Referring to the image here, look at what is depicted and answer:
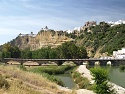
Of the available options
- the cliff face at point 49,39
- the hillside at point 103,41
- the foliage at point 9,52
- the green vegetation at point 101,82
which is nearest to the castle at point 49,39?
the cliff face at point 49,39

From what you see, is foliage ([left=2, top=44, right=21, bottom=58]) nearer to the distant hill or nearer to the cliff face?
the distant hill

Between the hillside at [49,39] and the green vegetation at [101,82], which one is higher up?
the hillside at [49,39]

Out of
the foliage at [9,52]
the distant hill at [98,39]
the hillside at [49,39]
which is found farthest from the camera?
the hillside at [49,39]

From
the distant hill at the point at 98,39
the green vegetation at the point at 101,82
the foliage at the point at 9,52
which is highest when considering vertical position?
the distant hill at the point at 98,39

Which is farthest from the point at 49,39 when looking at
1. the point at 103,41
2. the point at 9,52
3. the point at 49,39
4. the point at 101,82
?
the point at 101,82

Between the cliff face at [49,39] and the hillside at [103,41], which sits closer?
the hillside at [103,41]

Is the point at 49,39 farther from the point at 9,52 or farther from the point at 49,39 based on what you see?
the point at 9,52

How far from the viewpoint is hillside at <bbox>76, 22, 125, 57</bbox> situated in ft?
368

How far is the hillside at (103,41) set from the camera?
112 metres

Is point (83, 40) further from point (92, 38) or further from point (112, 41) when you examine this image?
point (112, 41)

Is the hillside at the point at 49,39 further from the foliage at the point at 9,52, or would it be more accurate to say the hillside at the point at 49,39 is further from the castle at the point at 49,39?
the foliage at the point at 9,52

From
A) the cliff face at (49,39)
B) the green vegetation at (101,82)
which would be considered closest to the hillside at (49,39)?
the cliff face at (49,39)

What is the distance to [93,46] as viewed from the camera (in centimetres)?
12800

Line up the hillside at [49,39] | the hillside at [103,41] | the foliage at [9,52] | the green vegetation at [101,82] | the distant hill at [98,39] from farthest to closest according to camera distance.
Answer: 1. the hillside at [49,39]
2. the distant hill at [98,39]
3. the hillside at [103,41]
4. the foliage at [9,52]
5. the green vegetation at [101,82]
